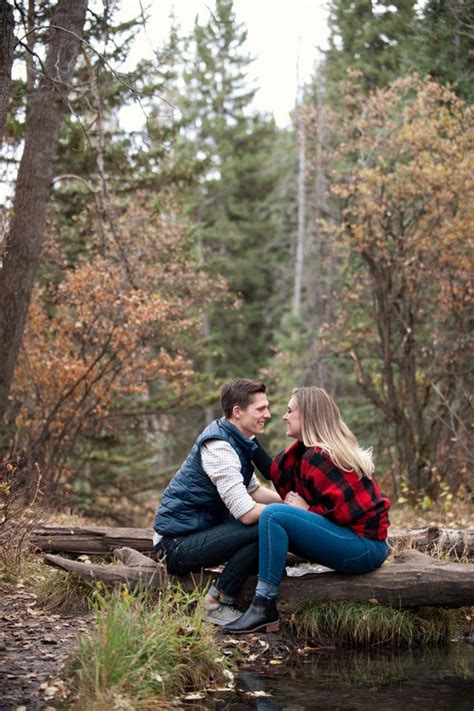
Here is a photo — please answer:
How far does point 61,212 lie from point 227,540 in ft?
36.6

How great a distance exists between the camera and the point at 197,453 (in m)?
5.37

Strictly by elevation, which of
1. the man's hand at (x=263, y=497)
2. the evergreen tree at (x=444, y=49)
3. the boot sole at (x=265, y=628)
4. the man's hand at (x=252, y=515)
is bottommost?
the boot sole at (x=265, y=628)

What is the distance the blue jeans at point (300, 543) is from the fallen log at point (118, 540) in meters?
1.48

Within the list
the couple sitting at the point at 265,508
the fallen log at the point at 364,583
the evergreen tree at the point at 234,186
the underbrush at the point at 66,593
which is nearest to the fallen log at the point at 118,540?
the underbrush at the point at 66,593

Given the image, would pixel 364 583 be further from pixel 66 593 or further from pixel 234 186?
pixel 234 186

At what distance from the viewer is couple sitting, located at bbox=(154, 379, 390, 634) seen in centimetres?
517

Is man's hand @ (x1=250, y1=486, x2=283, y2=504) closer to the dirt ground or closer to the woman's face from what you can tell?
the woman's face

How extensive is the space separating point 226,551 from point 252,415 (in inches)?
35.0

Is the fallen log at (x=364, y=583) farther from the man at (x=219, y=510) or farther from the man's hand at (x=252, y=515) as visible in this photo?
the man's hand at (x=252, y=515)

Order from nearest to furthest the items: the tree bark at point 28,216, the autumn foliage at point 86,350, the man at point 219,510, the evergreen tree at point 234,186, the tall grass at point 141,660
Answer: the tall grass at point 141,660, the man at point 219,510, the tree bark at point 28,216, the autumn foliage at point 86,350, the evergreen tree at point 234,186

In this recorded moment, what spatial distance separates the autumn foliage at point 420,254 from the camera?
12.4 m

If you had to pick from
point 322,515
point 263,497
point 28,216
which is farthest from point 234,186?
point 322,515

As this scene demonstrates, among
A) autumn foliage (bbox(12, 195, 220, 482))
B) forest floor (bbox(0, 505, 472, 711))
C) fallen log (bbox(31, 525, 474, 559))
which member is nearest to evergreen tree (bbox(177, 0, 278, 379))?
autumn foliage (bbox(12, 195, 220, 482))

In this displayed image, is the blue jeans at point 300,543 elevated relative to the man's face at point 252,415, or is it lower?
lower
